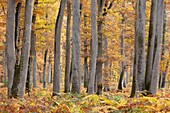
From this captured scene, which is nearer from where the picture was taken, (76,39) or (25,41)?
(25,41)

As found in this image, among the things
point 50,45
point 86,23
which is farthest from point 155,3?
point 50,45

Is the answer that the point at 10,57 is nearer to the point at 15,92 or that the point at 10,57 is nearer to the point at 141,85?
the point at 15,92

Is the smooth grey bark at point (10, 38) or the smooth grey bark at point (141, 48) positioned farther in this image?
the smooth grey bark at point (10, 38)

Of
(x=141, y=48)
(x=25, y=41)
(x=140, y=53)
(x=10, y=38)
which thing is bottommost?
(x=140, y=53)

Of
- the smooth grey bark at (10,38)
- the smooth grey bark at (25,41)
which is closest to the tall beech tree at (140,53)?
the smooth grey bark at (25,41)

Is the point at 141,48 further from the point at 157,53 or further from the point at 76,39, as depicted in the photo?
the point at 76,39

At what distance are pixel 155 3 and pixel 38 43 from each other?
45.6 ft

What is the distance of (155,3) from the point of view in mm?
11375

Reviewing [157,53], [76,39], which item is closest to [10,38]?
[76,39]

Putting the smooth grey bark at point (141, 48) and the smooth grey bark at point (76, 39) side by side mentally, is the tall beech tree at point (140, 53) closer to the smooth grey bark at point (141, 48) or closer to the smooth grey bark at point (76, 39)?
the smooth grey bark at point (141, 48)

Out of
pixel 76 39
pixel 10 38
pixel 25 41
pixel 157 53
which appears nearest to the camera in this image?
pixel 25 41

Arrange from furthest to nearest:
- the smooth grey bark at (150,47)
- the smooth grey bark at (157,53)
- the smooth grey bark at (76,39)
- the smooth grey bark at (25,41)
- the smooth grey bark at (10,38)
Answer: the smooth grey bark at (76,39) < the smooth grey bark at (10,38) < the smooth grey bark at (150,47) < the smooth grey bark at (157,53) < the smooth grey bark at (25,41)

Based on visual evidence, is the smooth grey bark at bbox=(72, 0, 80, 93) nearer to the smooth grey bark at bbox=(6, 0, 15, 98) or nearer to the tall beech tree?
the smooth grey bark at bbox=(6, 0, 15, 98)

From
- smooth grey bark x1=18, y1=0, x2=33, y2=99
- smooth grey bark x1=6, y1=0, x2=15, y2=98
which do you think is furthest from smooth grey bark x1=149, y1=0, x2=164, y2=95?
smooth grey bark x1=6, y1=0, x2=15, y2=98
